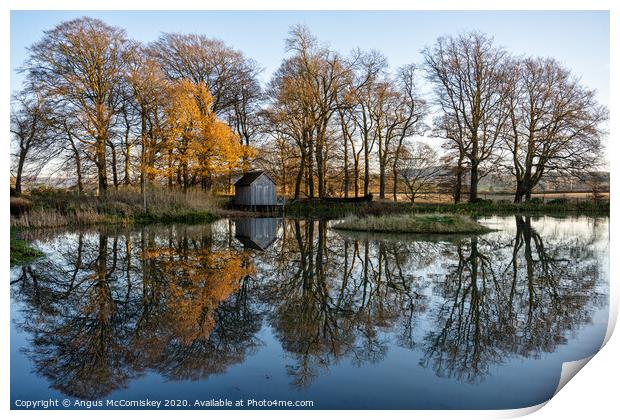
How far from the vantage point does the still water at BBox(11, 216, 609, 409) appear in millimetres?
3943

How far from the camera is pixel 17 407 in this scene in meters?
3.96

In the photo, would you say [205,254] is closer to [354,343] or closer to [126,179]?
[354,343]

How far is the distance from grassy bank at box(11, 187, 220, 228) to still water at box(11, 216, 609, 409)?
8.36m

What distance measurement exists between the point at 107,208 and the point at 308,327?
1854 centimetres

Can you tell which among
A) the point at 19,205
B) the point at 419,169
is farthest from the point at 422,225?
the point at 419,169

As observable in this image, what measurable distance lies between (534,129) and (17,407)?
23.5m

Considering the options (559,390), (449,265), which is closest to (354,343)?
(559,390)

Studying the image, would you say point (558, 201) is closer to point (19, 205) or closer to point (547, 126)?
point (547, 126)

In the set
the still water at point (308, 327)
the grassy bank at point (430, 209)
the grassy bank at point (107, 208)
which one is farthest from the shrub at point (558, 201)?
the grassy bank at point (107, 208)

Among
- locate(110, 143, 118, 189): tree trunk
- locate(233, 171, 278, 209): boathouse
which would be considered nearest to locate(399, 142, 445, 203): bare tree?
locate(233, 171, 278, 209): boathouse

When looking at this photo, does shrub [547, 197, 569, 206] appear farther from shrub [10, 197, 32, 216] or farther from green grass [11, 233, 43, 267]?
shrub [10, 197, 32, 216]

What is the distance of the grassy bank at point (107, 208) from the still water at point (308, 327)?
836cm

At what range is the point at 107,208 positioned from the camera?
69.5 feet

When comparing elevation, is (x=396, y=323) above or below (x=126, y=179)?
below
